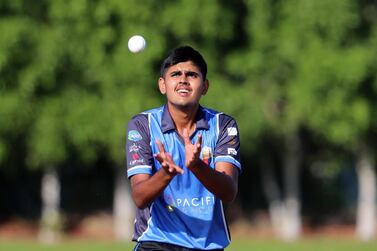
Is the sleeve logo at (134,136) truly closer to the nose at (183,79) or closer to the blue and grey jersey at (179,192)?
the blue and grey jersey at (179,192)

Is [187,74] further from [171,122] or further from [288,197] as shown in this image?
[288,197]

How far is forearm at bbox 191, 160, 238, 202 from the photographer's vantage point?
234 inches

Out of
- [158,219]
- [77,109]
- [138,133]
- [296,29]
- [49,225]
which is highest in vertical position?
[296,29]

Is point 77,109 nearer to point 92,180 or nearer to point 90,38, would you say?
point 90,38

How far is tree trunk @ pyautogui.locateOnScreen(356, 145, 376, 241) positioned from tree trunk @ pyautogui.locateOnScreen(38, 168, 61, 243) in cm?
886

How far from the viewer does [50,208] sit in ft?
102

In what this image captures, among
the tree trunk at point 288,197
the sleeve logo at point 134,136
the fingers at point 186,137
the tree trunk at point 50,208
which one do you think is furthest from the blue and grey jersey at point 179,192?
the tree trunk at point 288,197

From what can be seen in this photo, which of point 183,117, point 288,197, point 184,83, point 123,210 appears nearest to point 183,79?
point 184,83

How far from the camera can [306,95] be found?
1114 inches

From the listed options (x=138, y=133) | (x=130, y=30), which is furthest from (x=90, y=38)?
(x=138, y=133)

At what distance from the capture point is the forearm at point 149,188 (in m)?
5.95

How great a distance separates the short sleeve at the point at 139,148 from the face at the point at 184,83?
10.6 inches

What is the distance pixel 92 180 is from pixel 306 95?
8.88m

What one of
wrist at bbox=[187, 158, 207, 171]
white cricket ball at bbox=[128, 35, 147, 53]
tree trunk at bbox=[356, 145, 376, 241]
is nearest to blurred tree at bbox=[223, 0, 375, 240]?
tree trunk at bbox=[356, 145, 376, 241]
